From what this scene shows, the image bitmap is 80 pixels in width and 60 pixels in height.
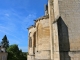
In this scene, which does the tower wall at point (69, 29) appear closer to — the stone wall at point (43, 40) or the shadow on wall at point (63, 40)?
the shadow on wall at point (63, 40)

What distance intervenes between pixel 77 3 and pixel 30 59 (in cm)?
1540

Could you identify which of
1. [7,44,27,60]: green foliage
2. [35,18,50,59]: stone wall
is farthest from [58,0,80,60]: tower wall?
[7,44,27,60]: green foliage

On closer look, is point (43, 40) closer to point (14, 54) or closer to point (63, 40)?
point (63, 40)

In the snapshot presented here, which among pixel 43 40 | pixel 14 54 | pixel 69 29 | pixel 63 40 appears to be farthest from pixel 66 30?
pixel 14 54

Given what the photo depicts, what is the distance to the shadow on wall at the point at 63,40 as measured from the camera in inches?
385

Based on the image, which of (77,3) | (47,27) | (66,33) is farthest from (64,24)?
(47,27)

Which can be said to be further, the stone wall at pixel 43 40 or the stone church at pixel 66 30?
the stone wall at pixel 43 40

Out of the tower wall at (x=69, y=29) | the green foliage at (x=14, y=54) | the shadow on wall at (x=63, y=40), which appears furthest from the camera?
the green foliage at (x=14, y=54)

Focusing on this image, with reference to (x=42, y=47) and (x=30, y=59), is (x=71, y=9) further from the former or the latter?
(x=30, y=59)

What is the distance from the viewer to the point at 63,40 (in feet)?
33.1

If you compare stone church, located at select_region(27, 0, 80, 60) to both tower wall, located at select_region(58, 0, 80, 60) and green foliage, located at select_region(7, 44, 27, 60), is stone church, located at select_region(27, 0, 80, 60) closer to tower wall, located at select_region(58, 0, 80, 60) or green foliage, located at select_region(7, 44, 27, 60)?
tower wall, located at select_region(58, 0, 80, 60)

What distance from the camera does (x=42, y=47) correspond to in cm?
1625

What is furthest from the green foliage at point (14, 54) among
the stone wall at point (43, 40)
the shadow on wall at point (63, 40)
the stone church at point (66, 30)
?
the shadow on wall at point (63, 40)

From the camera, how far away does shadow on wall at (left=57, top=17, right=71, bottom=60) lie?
9789 millimetres
